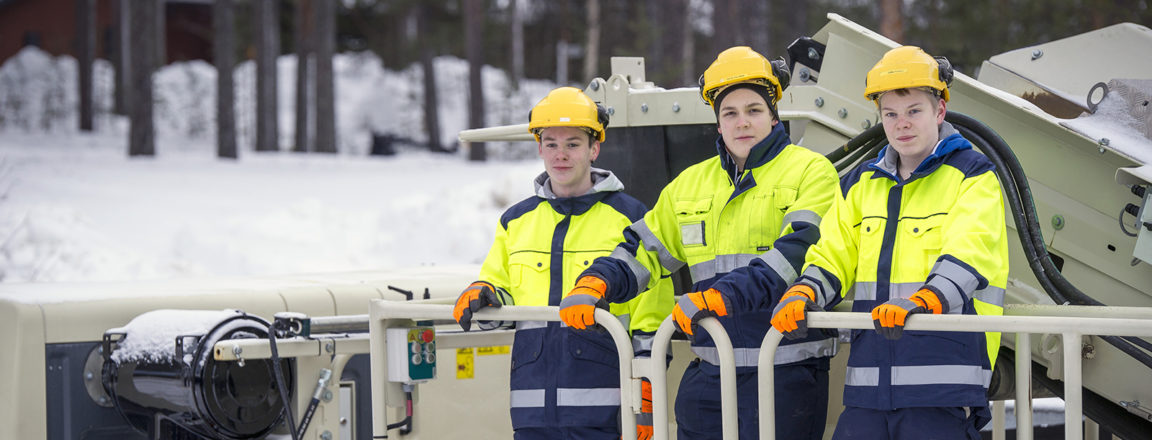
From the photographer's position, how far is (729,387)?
3.25 meters

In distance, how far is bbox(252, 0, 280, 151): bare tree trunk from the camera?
22.9m

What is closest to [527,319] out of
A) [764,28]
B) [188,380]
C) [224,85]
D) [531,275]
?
[531,275]

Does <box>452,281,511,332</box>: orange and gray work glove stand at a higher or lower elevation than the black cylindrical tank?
higher

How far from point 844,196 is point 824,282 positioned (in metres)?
0.31

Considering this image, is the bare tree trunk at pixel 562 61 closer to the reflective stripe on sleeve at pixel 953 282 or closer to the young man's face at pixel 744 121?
the young man's face at pixel 744 121

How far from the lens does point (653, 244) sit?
3.75 m

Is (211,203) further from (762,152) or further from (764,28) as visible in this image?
(764,28)

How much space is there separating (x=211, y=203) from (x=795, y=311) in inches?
577

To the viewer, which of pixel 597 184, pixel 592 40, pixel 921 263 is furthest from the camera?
pixel 592 40

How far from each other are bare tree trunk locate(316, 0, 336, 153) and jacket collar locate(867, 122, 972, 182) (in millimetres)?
20770

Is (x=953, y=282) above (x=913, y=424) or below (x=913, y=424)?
above

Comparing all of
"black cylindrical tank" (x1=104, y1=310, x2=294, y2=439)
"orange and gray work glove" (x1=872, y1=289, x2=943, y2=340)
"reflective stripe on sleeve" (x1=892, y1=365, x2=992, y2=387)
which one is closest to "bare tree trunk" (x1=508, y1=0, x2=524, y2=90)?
"black cylindrical tank" (x1=104, y1=310, x2=294, y2=439)

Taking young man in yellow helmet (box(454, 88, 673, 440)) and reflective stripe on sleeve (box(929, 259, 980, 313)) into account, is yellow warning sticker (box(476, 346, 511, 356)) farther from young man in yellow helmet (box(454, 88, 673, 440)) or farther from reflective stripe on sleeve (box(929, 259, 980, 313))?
reflective stripe on sleeve (box(929, 259, 980, 313))

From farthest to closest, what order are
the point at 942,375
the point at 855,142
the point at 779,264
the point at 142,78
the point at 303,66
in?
the point at 303,66 → the point at 142,78 → the point at 855,142 → the point at 779,264 → the point at 942,375
